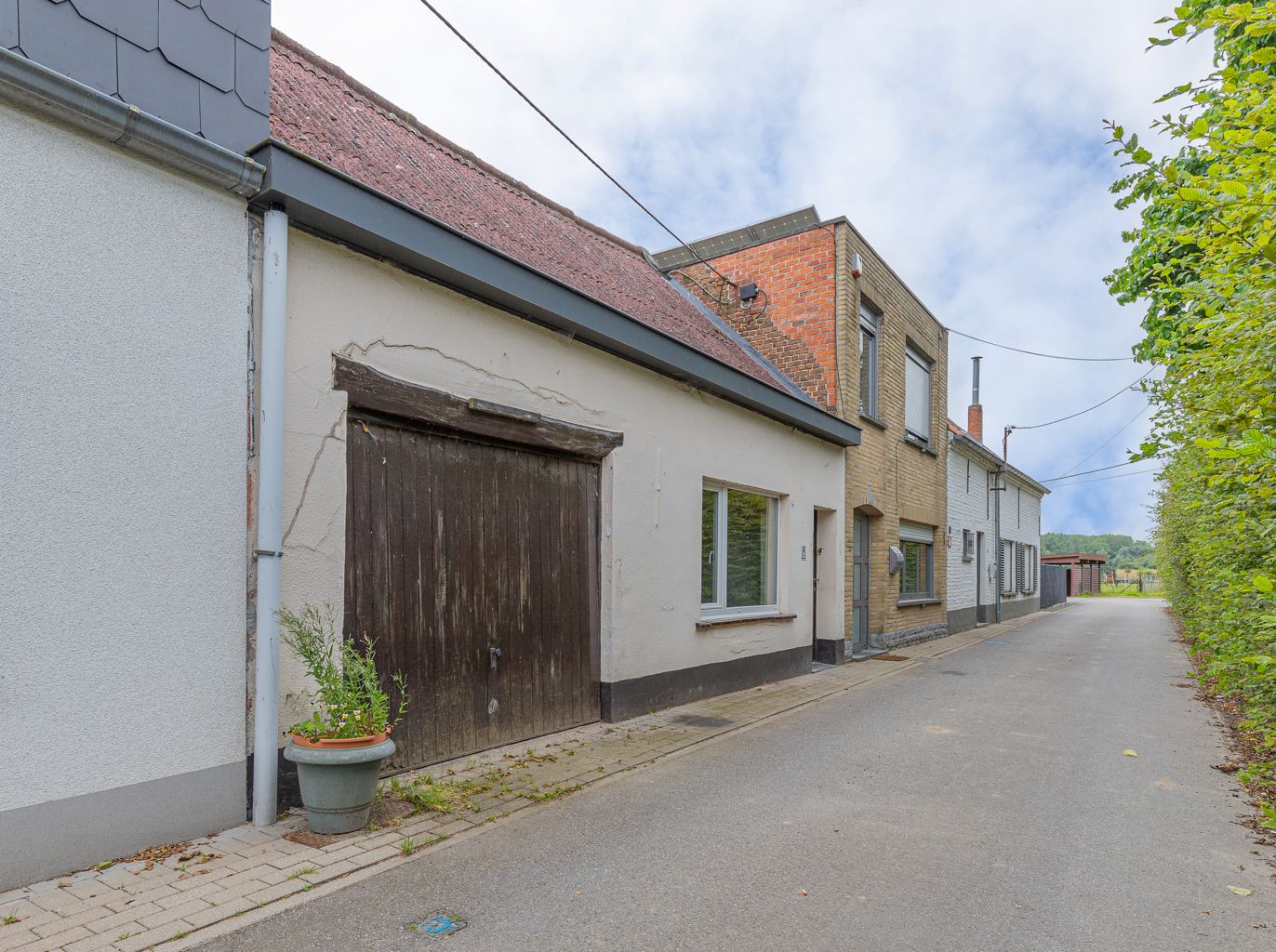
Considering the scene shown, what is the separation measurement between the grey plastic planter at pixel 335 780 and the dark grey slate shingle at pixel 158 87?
10.7 feet

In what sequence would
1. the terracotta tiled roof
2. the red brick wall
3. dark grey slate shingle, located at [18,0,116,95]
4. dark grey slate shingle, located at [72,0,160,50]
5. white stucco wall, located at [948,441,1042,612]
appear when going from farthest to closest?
white stucco wall, located at [948,441,1042,612]
the red brick wall
the terracotta tiled roof
dark grey slate shingle, located at [72,0,160,50]
dark grey slate shingle, located at [18,0,116,95]

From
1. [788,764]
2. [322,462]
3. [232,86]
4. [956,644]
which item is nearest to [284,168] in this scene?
[232,86]

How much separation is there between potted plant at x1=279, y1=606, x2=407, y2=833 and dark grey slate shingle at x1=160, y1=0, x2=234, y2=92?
2892mm

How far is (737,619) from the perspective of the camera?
870 cm

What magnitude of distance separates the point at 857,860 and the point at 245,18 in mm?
5581

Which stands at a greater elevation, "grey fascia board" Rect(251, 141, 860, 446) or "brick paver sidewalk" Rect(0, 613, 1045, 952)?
"grey fascia board" Rect(251, 141, 860, 446)

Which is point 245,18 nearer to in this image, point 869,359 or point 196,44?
point 196,44

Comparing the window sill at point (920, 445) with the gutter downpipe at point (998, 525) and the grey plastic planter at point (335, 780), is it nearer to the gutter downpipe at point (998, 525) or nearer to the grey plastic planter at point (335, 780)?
the gutter downpipe at point (998, 525)

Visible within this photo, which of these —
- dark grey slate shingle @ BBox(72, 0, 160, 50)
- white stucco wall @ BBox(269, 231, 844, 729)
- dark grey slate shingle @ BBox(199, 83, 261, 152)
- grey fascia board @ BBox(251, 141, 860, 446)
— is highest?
dark grey slate shingle @ BBox(72, 0, 160, 50)

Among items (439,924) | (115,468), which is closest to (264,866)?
(439,924)

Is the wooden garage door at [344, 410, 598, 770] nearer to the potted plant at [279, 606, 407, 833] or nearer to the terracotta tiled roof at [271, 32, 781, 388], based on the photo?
the potted plant at [279, 606, 407, 833]

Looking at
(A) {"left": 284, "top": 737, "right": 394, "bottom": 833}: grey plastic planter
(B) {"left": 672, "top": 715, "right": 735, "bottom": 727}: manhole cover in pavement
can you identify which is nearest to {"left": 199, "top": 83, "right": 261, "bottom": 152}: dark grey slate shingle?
(A) {"left": 284, "top": 737, "right": 394, "bottom": 833}: grey plastic planter

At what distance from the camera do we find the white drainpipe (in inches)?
159

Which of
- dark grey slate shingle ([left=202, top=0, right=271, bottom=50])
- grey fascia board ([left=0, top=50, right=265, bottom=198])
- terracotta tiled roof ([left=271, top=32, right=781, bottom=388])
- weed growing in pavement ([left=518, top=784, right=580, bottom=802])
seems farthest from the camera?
terracotta tiled roof ([left=271, top=32, right=781, bottom=388])
